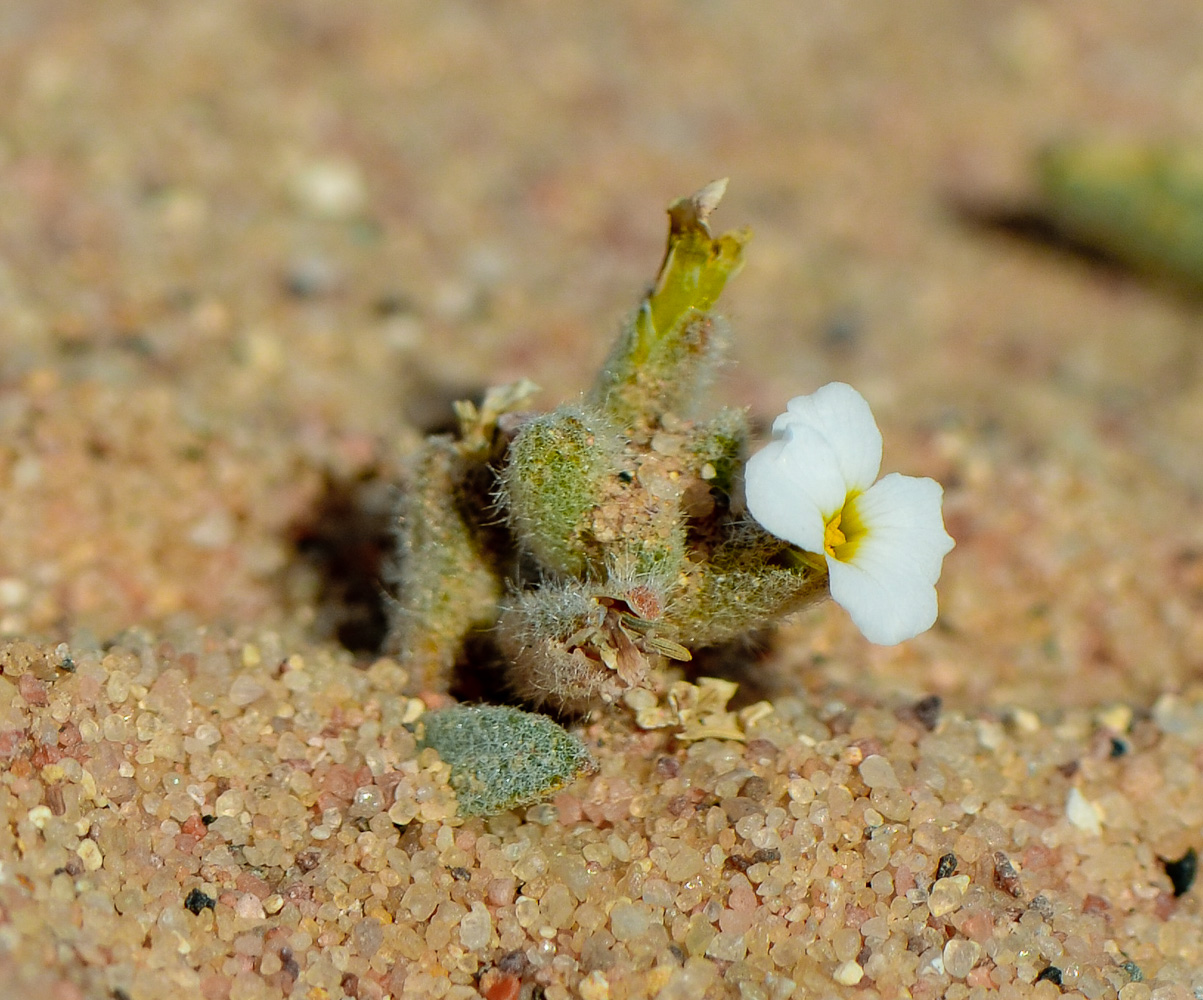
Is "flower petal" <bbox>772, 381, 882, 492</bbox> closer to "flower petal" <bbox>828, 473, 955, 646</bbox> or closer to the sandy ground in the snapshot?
"flower petal" <bbox>828, 473, 955, 646</bbox>

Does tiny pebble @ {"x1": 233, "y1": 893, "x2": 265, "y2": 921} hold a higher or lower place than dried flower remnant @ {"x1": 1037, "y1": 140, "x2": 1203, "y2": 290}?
lower

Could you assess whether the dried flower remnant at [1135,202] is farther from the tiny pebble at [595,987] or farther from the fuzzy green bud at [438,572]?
the tiny pebble at [595,987]

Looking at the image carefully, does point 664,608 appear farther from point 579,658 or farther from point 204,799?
point 204,799

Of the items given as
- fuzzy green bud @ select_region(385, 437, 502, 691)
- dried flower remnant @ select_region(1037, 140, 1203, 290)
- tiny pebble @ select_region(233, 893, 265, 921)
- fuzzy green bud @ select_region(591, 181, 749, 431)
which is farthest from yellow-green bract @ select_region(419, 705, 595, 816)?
dried flower remnant @ select_region(1037, 140, 1203, 290)

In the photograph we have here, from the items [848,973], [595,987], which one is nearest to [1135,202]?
[848,973]

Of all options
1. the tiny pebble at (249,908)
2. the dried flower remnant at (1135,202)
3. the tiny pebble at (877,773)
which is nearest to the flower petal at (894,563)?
the tiny pebble at (877,773)

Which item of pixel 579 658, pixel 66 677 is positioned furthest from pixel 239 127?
pixel 579 658

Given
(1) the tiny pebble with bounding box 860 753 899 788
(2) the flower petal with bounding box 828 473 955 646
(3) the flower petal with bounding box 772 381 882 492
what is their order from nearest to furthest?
(2) the flower petal with bounding box 828 473 955 646 < (3) the flower petal with bounding box 772 381 882 492 < (1) the tiny pebble with bounding box 860 753 899 788
